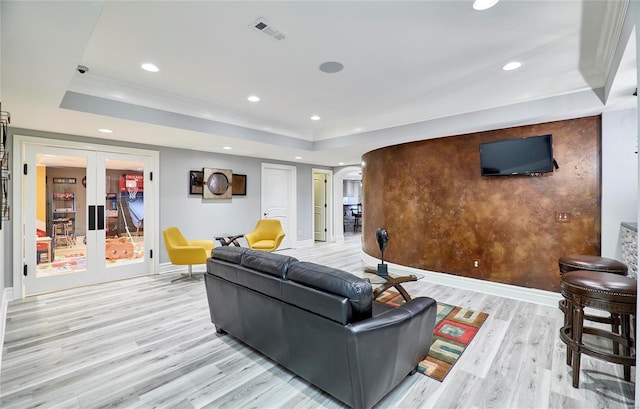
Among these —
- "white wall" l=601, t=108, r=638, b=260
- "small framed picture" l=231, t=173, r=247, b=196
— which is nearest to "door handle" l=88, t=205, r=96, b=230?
"small framed picture" l=231, t=173, r=247, b=196

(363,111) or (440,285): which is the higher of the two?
(363,111)

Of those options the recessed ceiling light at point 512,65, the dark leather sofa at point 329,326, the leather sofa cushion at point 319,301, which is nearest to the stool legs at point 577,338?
the dark leather sofa at point 329,326

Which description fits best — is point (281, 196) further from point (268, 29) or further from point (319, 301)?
point (319, 301)

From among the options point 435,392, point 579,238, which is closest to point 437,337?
point 435,392

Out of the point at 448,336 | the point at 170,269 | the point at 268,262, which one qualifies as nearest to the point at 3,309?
the point at 170,269

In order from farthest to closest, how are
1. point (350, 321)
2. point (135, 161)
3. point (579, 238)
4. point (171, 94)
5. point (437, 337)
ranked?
point (135, 161) < point (171, 94) < point (579, 238) < point (437, 337) < point (350, 321)

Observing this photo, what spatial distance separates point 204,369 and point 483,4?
3.31 metres

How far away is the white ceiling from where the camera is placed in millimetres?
2002

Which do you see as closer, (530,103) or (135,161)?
(530,103)

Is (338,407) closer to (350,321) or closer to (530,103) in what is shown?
(350,321)

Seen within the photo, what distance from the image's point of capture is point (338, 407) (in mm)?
1807

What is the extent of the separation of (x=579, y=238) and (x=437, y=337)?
2280 mm

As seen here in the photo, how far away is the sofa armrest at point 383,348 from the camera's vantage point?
1.57 metres

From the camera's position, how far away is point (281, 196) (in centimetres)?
729
